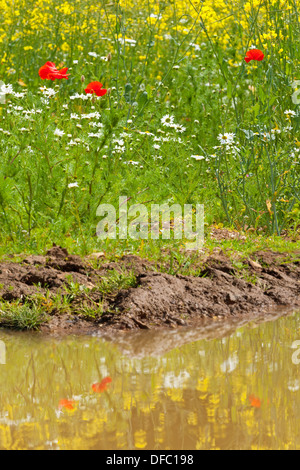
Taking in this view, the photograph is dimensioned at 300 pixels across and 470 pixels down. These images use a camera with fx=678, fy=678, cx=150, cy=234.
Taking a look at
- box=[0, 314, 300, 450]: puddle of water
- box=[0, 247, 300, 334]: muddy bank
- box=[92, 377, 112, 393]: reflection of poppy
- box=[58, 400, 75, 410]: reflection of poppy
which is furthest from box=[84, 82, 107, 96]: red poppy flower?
box=[58, 400, 75, 410]: reflection of poppy

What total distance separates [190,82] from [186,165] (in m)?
2.08

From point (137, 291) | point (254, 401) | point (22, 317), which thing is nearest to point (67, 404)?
point (254, 401)

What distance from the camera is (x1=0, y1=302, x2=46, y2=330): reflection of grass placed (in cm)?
374

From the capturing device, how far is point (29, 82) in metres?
8.06

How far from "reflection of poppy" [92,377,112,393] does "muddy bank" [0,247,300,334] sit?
2.40 feet

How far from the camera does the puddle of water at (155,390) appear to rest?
2.40 m

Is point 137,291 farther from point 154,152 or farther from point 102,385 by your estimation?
point 154,152

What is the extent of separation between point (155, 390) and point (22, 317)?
3.73 ft

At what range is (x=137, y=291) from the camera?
3.93 metres

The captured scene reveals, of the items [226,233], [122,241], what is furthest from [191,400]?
[226,233]

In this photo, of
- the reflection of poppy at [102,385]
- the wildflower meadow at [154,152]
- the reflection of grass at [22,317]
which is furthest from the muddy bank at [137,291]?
the reflection of poppy at [102,385]

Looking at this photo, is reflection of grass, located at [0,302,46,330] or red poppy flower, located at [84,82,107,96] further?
red poppy flower, located at [84,82,107,96]

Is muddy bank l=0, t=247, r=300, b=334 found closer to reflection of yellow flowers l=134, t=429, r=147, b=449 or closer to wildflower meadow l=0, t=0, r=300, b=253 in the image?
wildflower meadow l=0, t=0, r=300, b=253
